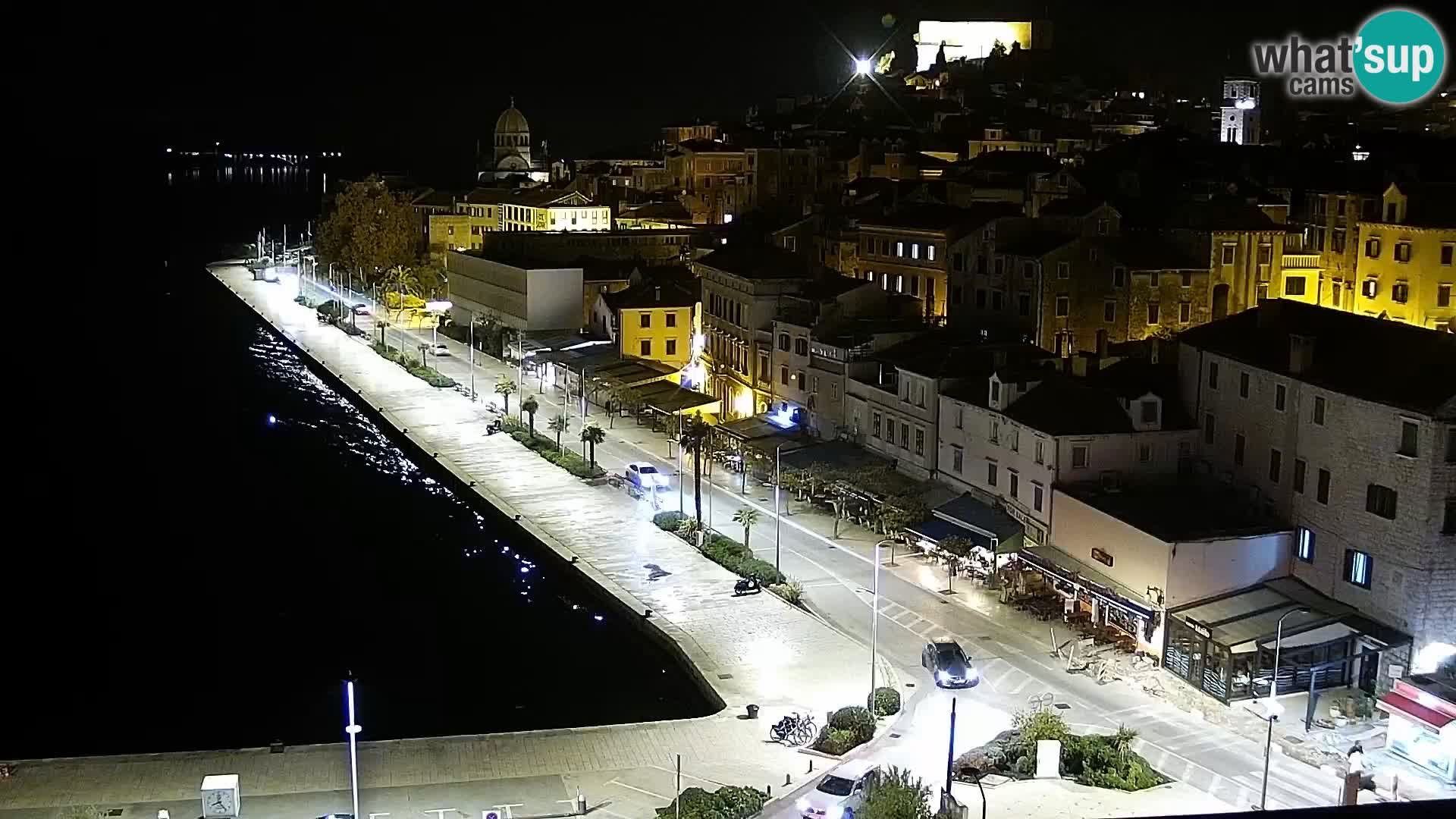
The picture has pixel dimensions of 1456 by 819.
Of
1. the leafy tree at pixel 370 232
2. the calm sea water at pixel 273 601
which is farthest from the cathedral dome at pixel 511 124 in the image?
the calm sea water at pixel 273 601

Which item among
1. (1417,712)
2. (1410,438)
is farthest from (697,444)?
(1417,712)

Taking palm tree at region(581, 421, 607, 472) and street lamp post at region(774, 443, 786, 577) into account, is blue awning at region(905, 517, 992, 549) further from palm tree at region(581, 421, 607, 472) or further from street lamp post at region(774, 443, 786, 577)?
palm tree at region(581, 421, 607, 472)

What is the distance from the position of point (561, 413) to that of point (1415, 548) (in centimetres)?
2865

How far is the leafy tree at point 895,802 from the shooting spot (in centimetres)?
1809

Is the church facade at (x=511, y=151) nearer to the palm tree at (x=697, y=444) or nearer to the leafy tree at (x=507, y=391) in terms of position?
the leafy tree at (x=507, y=391)

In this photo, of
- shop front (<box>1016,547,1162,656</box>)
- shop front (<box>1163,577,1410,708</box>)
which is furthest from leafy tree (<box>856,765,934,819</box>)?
shop front (<box>1016,547,1162,656</box>)

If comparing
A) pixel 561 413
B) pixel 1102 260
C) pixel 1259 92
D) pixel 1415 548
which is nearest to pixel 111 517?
pixel 561 413

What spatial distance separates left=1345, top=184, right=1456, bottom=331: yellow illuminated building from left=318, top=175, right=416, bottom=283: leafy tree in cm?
5423

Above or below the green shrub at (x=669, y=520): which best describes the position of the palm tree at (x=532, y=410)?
above

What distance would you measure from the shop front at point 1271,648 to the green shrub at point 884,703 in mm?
5316

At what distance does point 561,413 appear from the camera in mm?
49250

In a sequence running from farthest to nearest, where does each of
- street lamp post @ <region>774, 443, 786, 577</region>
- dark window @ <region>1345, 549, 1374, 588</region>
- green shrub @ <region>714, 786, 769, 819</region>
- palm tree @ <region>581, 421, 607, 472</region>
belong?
palm tree @ <region>581, 421, 607, 472</region> → street lamp post @ <region>774, 443, 786, 577</region> → dark window @ <region>1345, 549, 1374, 588</region> → green shrub @ <region>714, 786, 769, 819</region>

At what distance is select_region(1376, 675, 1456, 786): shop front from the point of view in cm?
2256

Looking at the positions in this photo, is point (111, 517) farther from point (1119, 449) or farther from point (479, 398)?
point (1119, 449)
